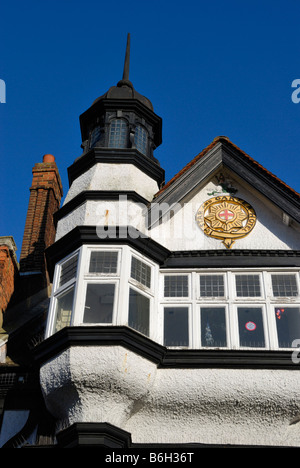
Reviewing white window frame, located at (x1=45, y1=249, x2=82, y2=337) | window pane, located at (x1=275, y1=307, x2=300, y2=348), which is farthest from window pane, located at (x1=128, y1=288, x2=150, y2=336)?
window pane, located at (x1=275, y1=307, x2=300, y2=348)

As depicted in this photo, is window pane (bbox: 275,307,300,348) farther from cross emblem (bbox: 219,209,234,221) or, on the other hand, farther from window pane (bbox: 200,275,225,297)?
cross emblem (bbox: 219,209,234,221)

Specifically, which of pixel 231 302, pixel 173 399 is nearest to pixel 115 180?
pixel 231 302

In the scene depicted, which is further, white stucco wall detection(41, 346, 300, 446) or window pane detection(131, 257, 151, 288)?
window pane detection(131, 257, 151, 288)

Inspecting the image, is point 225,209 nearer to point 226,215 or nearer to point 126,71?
point 226,215

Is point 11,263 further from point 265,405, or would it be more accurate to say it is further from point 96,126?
point 265,405

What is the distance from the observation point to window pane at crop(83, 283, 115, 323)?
43.6 ft

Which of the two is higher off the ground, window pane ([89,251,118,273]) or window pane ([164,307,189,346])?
window pane ([89,251,118,273])

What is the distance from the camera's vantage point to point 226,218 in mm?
15430

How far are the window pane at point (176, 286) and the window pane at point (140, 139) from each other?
4048 millimetres

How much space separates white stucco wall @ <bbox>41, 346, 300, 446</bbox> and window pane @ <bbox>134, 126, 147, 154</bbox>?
20.5 feet

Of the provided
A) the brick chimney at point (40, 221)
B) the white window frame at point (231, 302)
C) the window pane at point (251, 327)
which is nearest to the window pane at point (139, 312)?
the white window frame at point (231, 302)

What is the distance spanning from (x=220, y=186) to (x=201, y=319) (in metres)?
3.84

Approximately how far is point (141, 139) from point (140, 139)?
4 cm
